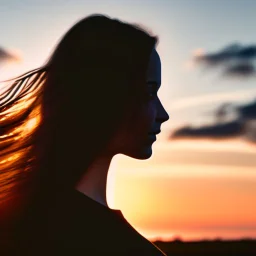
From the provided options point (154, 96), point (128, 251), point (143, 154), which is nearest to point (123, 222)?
point (128, 251)

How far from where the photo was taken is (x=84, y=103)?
5.03 m

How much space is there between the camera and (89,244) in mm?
5008

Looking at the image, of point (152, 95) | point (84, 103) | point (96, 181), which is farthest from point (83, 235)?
point (152, 95)

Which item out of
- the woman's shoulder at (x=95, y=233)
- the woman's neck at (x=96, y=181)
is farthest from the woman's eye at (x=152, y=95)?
the woman's shoulder at (x=95, y=233)

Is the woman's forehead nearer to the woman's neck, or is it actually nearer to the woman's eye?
the woman's eye

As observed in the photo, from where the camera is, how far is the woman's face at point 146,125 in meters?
5.24

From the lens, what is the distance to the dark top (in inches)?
196

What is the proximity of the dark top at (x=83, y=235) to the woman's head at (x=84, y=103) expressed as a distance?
15 cm

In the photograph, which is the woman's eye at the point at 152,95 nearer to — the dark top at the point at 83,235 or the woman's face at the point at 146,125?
the woman's face at the point at 146,125

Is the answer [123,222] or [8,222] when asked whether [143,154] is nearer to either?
[123,222]

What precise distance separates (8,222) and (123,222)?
2.36 feet

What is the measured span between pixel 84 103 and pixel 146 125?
0.51m

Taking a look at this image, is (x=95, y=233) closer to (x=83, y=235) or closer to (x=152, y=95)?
(x=83, y=235)

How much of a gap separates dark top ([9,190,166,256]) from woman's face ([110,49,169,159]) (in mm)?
464
